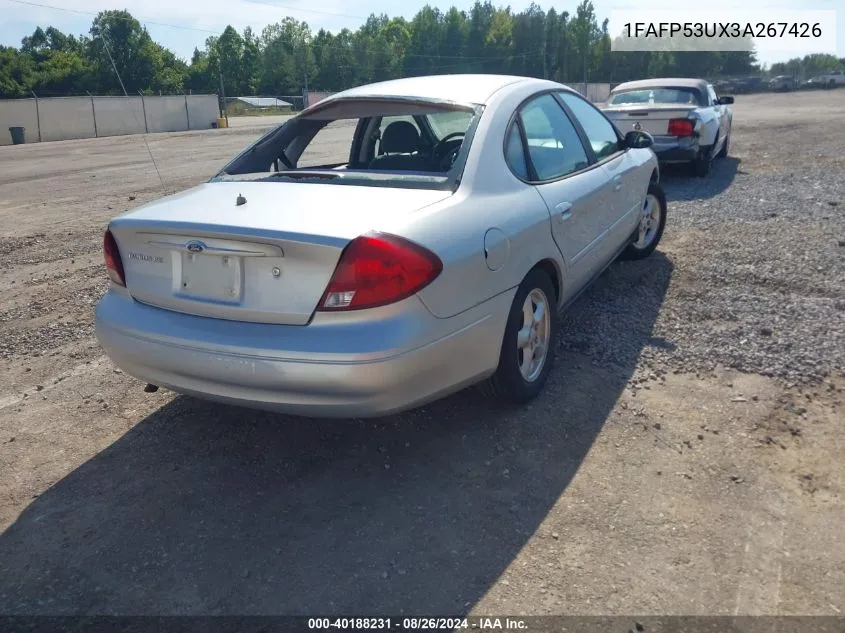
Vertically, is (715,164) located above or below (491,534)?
above

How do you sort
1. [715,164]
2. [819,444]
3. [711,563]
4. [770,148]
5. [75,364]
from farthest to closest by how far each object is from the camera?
[770,148] < [715,164] < [75,364] < [819,444] < [711,563]

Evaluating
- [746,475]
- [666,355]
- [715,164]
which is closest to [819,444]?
[746,475]

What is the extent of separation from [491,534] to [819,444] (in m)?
1.62

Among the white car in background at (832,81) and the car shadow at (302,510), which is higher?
the white car in background at (832,81)

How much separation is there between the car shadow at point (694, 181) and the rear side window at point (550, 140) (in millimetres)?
5170

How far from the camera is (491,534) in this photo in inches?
110

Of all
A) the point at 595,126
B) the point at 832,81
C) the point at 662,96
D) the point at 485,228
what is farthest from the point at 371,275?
the point at 832,81

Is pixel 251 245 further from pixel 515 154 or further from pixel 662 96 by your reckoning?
pixel 662 96

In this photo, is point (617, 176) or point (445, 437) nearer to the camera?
point (445, 437)

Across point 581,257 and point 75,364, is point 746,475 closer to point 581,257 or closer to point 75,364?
point 581,257

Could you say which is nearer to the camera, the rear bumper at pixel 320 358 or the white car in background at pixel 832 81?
the rear bumper at pixel 320 358

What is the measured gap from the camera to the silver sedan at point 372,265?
2809 mm

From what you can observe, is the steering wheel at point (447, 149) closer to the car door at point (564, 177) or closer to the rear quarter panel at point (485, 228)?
the rear quarter panel at point (485, 228)

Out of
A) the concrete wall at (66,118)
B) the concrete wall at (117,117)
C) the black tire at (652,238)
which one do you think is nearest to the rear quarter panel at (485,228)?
the black tire at (652,238)
